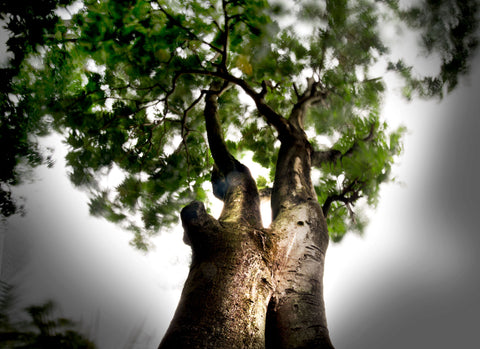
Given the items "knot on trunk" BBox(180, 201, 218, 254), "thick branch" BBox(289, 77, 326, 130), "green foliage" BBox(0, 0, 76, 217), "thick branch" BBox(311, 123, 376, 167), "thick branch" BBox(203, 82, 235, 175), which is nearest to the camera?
"knot on trunk" BBox(180, 201, 218, 254)

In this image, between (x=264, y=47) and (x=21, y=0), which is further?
(x=264, y=47)

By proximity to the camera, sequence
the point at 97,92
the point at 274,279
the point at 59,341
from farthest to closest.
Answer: the point at 97,92 < the point at 274,279 < the point at 59,341

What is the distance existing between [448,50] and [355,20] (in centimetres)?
113

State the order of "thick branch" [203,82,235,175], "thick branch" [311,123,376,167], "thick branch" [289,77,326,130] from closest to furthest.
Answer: "thick branch" [203,82,235,175], "thick branch" [311,123,376,167], "thick branch" [289,77,326,130]

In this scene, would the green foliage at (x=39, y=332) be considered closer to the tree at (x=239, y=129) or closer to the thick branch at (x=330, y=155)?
the tree at (x=239, y=129)

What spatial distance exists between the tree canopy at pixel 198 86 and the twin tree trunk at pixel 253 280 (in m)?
0.93

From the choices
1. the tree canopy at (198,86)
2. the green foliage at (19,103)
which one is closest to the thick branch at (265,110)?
the tree canopy at (198,86)

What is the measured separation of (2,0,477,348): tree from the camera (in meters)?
1.12

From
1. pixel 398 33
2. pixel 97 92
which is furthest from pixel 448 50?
pixel 97 92

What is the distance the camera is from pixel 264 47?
287 centimetres

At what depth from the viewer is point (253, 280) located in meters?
1.11

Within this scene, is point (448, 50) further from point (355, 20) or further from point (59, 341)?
point (59, 341)

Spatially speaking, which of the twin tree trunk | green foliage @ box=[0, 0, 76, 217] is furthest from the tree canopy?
the twin tree trunk

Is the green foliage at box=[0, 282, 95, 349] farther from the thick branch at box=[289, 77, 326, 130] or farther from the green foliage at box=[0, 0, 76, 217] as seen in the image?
the thick branch at box=[289, 77, 326, 130]
